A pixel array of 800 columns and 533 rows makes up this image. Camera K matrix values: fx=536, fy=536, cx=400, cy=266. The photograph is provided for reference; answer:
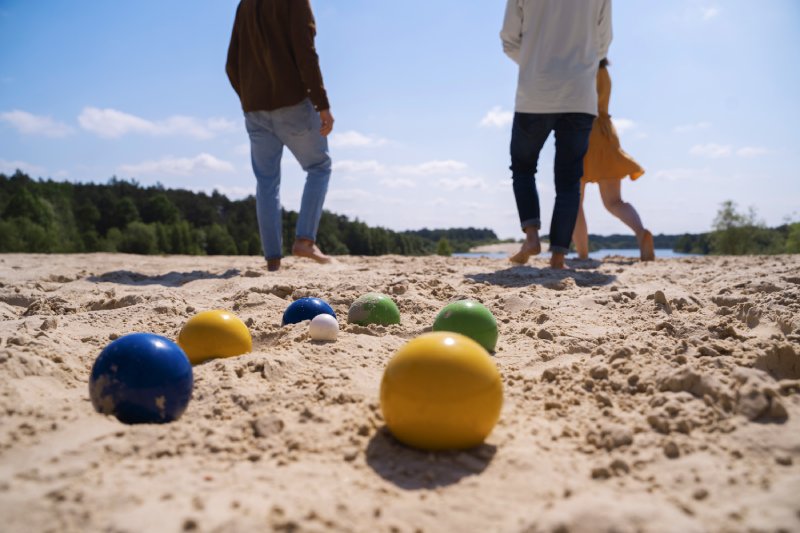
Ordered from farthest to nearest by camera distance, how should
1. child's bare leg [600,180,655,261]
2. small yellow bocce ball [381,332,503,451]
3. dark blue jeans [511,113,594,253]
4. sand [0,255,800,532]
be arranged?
child's bare leg [600,180,655,261], dark blue jeans [511,113,594,253], small yellow bocce ball [381,332,503,451], sand [0,255,800,532]

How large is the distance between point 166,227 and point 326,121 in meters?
29.7

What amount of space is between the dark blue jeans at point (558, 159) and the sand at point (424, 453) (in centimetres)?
202

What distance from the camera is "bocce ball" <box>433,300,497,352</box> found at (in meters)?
2.88

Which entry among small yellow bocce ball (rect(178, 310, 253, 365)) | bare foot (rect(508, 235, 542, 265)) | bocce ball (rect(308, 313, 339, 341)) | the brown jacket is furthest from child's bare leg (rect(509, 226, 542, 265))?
small yellow bocce ball (rect(178, 310, 253, 365))

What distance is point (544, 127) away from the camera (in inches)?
203

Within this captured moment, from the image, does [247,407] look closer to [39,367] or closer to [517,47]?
[39,367]

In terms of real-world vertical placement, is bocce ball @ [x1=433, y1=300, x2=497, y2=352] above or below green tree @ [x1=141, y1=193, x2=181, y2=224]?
below

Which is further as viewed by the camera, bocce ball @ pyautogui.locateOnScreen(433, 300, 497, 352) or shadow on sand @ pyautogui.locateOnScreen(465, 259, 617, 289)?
shadow on sand @ pyautogui.locateOnScreen(465, 259, 617, 289)

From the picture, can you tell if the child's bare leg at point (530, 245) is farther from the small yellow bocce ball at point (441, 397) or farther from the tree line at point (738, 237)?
the tree line at point (738, 237)

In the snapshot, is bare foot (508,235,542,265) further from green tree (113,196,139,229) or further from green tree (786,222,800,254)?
green tree (113,196,139,229)

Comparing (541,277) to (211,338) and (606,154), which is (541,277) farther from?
(211,338)

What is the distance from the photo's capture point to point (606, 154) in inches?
255

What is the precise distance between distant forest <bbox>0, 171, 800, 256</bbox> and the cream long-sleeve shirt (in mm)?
16896

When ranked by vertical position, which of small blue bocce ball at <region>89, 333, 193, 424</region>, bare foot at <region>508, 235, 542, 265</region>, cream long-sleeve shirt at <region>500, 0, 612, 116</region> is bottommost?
small blue bocce ball at <region>89, 333, 193, 424</region>
